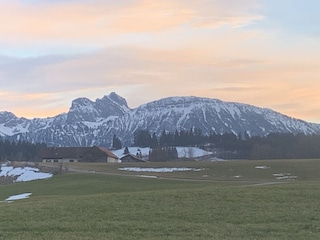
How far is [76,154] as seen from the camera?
503ft

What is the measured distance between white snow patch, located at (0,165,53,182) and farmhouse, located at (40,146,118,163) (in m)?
37.9

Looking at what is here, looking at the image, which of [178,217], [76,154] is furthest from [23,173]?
[178,217]

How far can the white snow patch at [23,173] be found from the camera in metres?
82.9

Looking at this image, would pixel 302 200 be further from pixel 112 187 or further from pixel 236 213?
pixel 112 187

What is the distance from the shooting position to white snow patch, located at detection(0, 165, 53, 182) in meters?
82.9

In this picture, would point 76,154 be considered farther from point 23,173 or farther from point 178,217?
point 178,217

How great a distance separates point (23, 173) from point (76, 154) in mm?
62196

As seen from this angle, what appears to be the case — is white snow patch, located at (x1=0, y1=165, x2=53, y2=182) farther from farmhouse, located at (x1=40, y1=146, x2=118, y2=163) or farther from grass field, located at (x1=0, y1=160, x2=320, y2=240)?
grass field, located at (x1=0, y1=160, x2=320, y2=240)

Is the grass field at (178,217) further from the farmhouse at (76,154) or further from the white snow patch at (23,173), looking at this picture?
the farmhouse at (76,154)

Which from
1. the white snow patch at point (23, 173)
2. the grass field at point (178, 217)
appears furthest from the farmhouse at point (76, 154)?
the grass field at point (178, 217)

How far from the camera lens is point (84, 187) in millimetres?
52250

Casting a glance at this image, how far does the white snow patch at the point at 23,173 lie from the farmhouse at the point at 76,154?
124 ft

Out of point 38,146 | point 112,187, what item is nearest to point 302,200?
point 112,187

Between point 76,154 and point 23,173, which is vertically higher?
point 76,154
